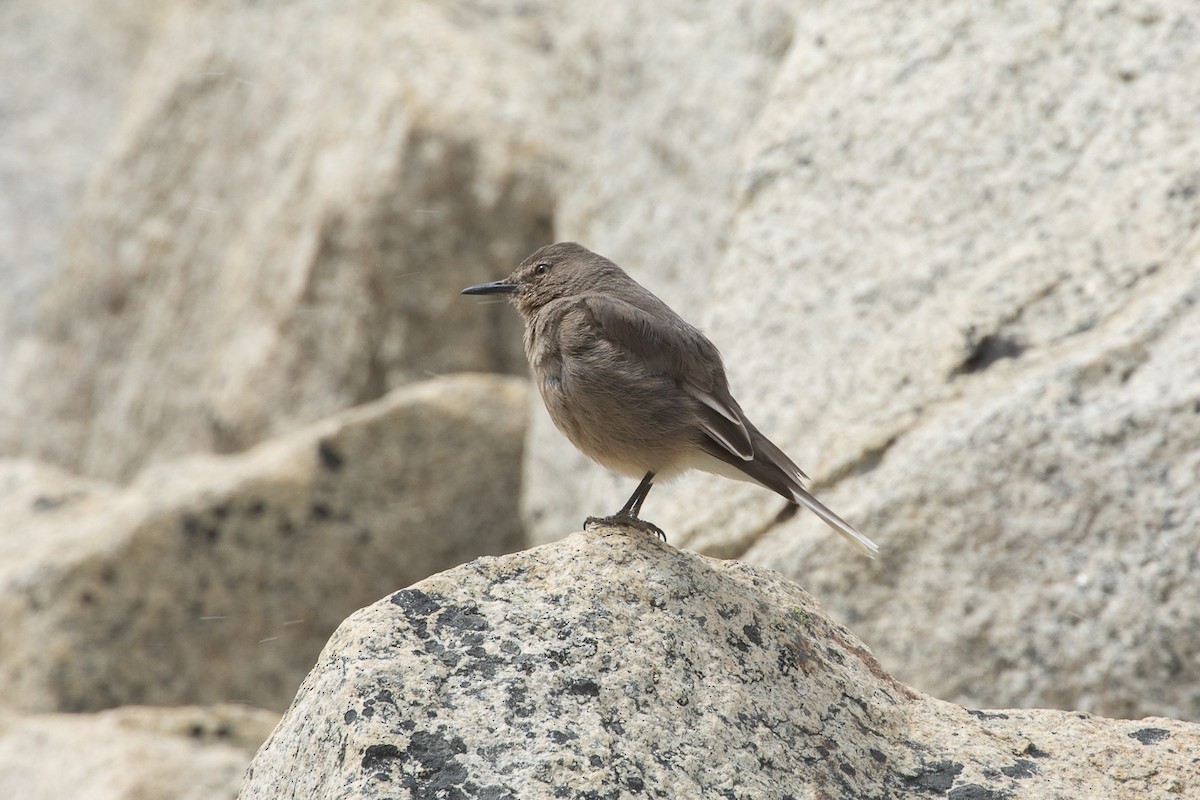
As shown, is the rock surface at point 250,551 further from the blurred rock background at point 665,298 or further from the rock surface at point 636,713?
the rock surface at point 636,713

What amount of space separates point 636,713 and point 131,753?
3.62m

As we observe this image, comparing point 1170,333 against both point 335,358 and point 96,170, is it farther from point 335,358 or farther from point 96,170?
point 96,170

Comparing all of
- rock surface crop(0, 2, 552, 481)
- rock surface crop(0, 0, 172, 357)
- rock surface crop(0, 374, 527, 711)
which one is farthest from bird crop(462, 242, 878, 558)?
rock surface crop(0, 0, 172, 357)

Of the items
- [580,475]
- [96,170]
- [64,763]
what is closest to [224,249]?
[96,170]

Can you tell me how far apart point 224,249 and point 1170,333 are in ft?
36.1

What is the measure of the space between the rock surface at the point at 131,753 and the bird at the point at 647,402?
2.50 metres

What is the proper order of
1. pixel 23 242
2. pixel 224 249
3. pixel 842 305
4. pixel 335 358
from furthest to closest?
pixel 23 242, pixel 224 249, pixel 335 358, pixel 842 305

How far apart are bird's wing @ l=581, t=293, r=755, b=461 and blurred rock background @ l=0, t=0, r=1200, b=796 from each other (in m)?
1.08

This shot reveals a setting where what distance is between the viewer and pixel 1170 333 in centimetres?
576

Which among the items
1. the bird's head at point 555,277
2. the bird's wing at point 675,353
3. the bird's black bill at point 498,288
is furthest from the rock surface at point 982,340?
the bird's black bill at point 498,288

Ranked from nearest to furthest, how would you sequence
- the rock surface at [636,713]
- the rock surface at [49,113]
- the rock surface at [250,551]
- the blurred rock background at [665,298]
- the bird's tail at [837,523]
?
the rock surface at [636,713] → the bird's tail at [837,523] → the blurred rock background at [665,298] → the rock surface at [250,551] → the rock surface at [49,113]

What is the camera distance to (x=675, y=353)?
5.38 metres

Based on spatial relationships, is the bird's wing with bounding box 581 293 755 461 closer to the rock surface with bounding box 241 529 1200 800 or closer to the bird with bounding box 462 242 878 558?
the bird with bounding box 462 242 878 558

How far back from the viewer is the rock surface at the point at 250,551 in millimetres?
8312
